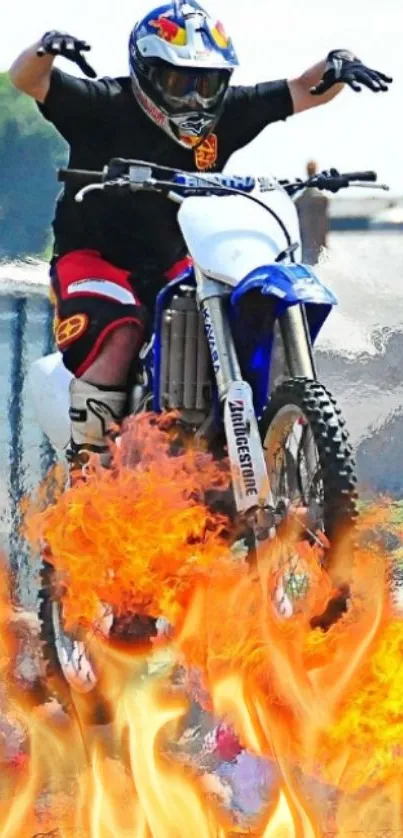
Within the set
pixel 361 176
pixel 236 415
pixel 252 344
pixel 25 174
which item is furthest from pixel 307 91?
pixel 25 174

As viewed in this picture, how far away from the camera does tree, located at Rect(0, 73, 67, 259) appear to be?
9.55 meters

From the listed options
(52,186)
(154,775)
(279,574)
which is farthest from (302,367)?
(52,186)

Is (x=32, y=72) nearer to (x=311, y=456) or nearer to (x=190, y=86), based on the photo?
(x=190, y=86)

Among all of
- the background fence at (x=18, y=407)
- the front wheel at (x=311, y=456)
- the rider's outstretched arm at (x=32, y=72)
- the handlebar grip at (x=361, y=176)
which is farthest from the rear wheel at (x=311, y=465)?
the background fence at (x=18, y=407)

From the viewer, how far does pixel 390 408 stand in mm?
10164

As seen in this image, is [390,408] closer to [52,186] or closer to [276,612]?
[52,186]

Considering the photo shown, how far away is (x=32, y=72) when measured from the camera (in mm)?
6684

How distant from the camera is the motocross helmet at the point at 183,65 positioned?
6.45 metres

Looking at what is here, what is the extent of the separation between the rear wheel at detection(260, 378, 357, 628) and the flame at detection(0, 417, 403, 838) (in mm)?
77

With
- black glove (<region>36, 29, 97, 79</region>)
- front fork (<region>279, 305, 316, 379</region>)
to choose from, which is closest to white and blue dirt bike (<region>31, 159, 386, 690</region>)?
front fork (<region>279, 305, 316, 379</region>)

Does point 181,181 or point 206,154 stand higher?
point 181,181

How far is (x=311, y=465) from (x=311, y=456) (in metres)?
0.03

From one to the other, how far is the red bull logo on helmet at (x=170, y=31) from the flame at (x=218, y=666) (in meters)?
1.28

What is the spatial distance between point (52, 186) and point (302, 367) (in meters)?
4.15
